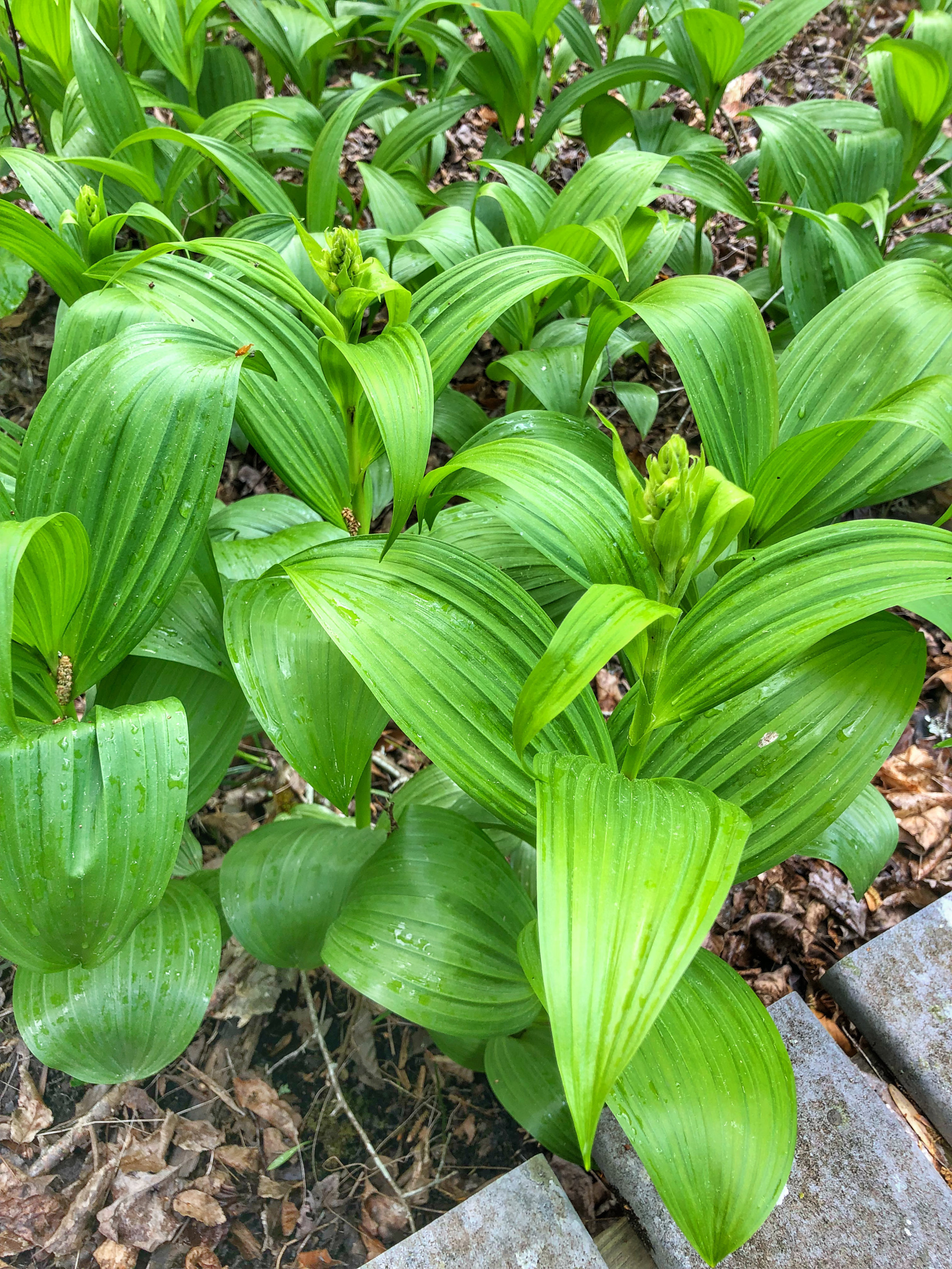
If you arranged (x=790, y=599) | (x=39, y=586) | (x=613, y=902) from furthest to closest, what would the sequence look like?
1. (x=39, y=586)
2. (x=790, y=599)
3. (x=613, y=902)

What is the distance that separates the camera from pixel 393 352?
1.17m

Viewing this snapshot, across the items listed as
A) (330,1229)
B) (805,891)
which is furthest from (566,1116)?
(805,891)

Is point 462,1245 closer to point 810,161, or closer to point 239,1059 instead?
point 239,1059

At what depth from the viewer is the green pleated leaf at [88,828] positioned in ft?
3.30

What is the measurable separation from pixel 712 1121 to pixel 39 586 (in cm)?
109

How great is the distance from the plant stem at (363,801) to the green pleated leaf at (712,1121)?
0.69m

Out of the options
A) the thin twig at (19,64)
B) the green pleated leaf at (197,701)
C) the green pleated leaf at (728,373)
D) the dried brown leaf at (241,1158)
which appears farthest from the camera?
the thin twig at (19,64)

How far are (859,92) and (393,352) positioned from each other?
345 centimetres

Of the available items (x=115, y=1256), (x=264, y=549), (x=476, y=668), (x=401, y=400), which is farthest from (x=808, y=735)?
(x=115, y=1256)

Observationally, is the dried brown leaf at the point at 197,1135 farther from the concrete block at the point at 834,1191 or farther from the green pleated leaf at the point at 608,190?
the green pleated leaf at the point at 608,190

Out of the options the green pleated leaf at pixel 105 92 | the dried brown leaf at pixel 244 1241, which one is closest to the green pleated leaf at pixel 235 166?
the green pleated leaf at pixel 105 92

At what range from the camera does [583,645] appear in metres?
0.80

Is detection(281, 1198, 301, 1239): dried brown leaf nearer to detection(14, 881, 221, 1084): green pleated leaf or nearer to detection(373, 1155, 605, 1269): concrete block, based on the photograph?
detection(373, 1155, 605, 1269): concrete block

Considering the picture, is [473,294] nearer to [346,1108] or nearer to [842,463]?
[842,463]
